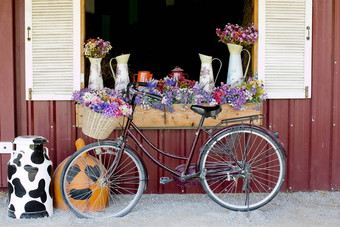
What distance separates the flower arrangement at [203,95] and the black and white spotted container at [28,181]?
1.00 metres

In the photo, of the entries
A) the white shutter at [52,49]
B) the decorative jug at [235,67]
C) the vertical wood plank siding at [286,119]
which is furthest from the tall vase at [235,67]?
the white shutter at [52,49]

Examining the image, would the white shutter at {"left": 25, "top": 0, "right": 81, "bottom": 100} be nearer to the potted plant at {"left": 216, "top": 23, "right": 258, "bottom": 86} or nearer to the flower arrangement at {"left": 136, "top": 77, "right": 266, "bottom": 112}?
the flower arrangement at {"left": 136, "top": 77, "right": 266, "bottom": 112}

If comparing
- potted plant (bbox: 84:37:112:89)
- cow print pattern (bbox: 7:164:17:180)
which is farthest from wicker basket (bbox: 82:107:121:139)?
potted plant (bbox: 84:37:112:89)

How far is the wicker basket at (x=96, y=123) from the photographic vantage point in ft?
11.6

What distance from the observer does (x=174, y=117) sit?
4.25 metres

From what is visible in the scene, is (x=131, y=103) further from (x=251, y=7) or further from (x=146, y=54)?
(x=146, y=54)

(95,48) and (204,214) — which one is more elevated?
(95,48)

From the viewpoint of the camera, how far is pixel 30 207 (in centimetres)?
372

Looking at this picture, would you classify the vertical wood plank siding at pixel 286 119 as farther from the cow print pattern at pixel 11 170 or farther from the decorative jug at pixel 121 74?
the cow print pattern at pixel 11 170

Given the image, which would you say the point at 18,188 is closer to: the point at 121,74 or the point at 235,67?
the point at 121,74

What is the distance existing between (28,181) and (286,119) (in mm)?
2441

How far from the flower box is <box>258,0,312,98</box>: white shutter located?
37cm

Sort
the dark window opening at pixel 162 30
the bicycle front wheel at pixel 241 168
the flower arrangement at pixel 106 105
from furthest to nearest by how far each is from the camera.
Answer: the dark window opening at pixel 162 30
the bicycle front wheel at pixel 241 168
the flower arrangement at pixel 106 105

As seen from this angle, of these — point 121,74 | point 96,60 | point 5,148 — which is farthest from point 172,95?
point 5,148
